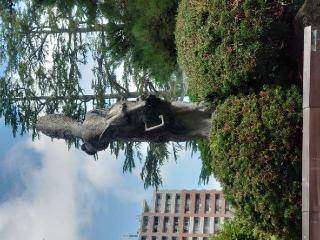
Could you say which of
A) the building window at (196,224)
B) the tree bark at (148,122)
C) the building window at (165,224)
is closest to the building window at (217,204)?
the building window at (196,224)

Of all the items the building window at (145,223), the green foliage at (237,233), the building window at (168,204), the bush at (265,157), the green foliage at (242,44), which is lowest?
the building window at (145,223)

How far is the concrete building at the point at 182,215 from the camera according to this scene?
54750 mm

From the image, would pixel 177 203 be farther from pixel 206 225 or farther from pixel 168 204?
pixel 206 225

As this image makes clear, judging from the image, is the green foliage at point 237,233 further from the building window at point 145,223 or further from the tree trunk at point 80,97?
the building window at point 145,223

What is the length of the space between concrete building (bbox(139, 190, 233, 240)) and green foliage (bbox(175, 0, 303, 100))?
45730 mm

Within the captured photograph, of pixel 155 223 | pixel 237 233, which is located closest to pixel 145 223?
pixel 155 223

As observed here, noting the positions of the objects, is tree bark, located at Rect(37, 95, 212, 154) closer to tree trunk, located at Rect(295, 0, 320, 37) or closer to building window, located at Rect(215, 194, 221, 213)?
tree trunk, located at Rect(295, 0, 320, 37)

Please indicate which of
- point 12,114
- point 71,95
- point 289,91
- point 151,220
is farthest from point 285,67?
point 151,220

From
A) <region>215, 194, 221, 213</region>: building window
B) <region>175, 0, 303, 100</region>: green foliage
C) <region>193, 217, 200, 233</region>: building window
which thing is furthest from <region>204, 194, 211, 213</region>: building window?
<region>175, 0, 303, 100</region>: green foliage

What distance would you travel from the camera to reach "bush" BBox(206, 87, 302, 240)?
7242 mm

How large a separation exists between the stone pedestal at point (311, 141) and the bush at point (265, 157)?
36.8 inches

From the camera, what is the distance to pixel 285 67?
26.1 feet

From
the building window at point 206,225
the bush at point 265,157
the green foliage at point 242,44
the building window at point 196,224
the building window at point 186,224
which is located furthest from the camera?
the building window at point 186,224

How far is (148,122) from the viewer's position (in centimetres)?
910
